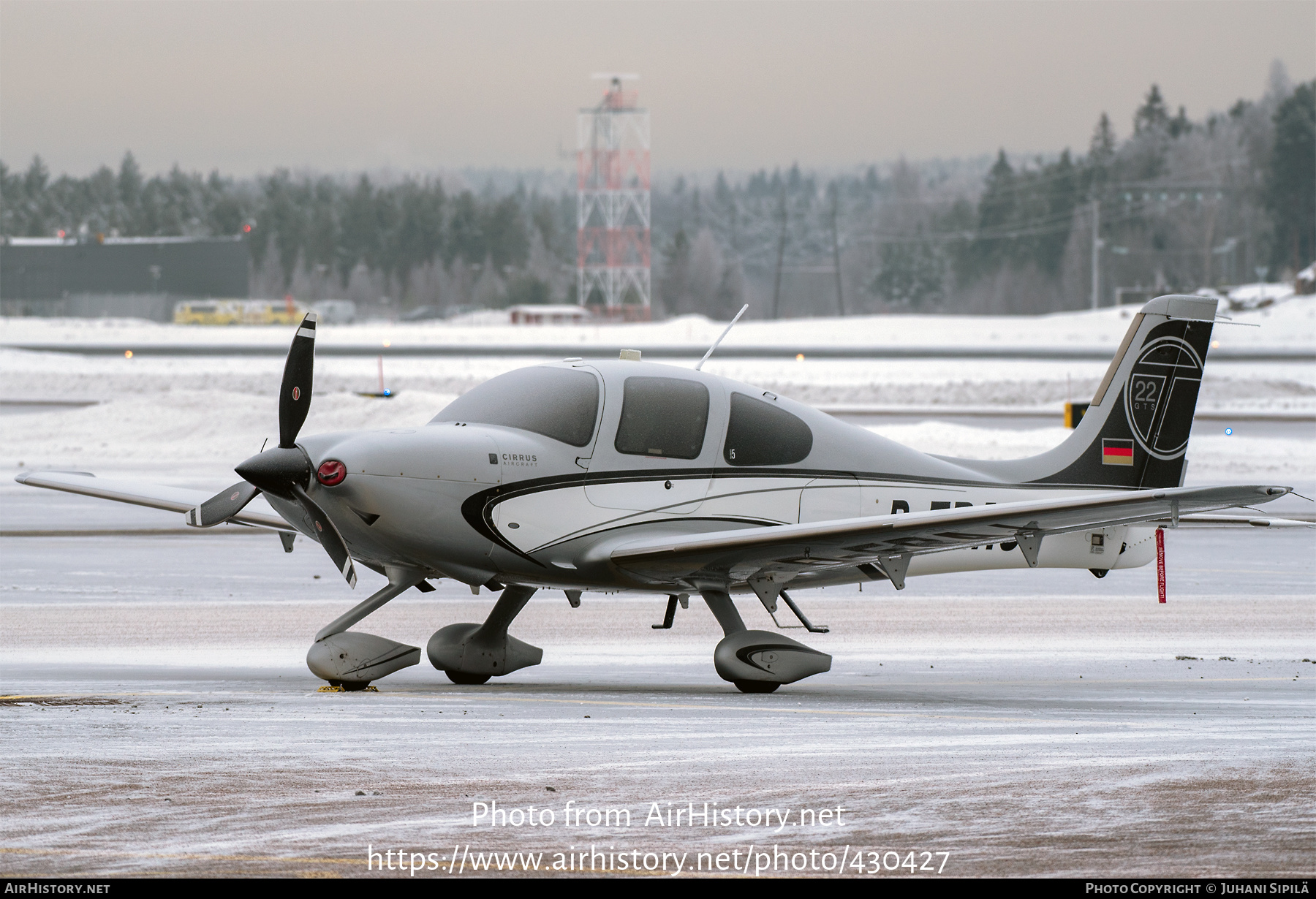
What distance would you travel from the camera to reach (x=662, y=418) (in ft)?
34.1

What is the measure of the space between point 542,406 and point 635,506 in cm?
92

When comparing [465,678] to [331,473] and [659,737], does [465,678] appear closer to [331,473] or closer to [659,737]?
[331,473]

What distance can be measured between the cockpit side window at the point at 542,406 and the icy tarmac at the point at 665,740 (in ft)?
5.78

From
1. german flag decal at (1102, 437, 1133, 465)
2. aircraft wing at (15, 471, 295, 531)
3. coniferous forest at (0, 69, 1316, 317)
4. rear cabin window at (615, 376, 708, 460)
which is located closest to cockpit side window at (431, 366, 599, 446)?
rear cabin window at (615, 376, 708, 460)

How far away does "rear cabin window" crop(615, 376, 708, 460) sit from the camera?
10.3 meters

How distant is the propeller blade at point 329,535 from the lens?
30.5 ft

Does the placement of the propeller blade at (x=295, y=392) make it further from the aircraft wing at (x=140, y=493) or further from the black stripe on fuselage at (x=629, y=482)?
the aircraft wing at (x=140, y=493)

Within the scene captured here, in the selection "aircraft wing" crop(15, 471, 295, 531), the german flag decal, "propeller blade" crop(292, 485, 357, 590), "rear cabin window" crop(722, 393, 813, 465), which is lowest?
"aircraft wing" crop(15, 471, 295, 531)

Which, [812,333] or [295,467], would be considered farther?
[812,333]

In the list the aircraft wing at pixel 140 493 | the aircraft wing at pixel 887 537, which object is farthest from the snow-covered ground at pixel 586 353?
the aircraft wing at pixel 887 537

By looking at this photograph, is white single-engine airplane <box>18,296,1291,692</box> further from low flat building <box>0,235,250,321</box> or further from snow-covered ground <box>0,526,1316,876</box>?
low flat building <box>0,235,250,321</box>

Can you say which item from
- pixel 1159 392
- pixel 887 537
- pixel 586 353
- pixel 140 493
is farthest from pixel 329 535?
pixel 586 353

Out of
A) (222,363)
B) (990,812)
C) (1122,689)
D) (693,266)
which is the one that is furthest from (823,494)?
(693,266)
